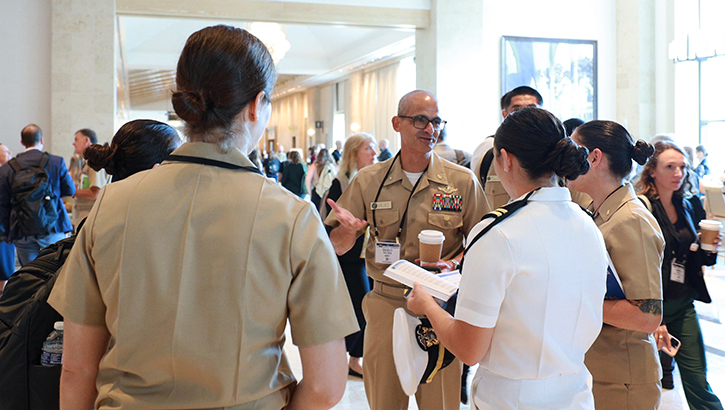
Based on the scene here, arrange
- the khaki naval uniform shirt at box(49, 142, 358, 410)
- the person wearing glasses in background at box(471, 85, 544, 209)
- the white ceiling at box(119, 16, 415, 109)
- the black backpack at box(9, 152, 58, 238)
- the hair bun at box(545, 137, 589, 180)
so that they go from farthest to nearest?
the white ceiling at box(119, 16, 415, 109) → the black backpack at box(9, 152, 58, 238) → the person wearing glasses in background at box(471, 85, 544, 209) → the hair bun at box(545, 137, 589, 180) → the khaki naval uniform shirt at box(49, 142, 358, 410)

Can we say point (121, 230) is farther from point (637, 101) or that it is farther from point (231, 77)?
point (637, 101)

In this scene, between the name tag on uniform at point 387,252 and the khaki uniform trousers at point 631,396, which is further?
the name tag on uniform at point 387,252

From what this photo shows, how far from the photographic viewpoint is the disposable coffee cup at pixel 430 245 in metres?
2.22

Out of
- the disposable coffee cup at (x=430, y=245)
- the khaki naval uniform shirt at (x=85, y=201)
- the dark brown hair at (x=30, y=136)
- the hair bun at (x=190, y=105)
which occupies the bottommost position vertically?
the disposable coffee cup at (x=430, y=245)

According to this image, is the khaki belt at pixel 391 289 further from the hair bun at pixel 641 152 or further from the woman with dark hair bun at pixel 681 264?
the woman with dark hair bun at pixel 681 264

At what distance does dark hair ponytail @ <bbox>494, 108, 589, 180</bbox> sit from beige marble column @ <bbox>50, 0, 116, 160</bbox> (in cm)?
866

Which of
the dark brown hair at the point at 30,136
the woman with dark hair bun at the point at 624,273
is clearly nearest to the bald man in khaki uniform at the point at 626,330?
the woman with dark hair bun at the point at 624,273

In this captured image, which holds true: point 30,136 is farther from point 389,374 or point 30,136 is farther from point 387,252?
point 389,374

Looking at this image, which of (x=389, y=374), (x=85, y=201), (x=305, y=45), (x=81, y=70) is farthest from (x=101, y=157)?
(x=305, y=45)

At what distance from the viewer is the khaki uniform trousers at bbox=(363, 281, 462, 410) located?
2617 mm

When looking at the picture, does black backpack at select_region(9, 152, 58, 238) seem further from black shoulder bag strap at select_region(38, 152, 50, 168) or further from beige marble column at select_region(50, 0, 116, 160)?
beige marble column at select_region(50, 0, 116, 160)

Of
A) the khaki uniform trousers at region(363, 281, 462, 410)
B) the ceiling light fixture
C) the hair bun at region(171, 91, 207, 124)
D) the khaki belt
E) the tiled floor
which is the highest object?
the ceiling light fixture

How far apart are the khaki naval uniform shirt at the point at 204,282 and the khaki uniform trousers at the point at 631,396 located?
1.37 meters

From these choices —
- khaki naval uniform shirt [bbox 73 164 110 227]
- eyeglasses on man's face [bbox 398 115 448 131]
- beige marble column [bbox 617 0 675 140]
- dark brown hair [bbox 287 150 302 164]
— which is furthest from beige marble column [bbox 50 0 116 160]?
beige marble column [bbox 617 0 675 140]
